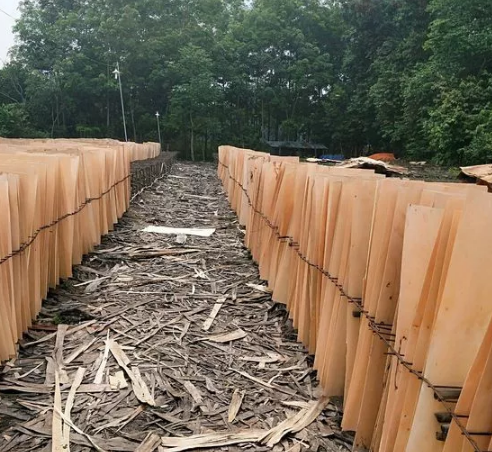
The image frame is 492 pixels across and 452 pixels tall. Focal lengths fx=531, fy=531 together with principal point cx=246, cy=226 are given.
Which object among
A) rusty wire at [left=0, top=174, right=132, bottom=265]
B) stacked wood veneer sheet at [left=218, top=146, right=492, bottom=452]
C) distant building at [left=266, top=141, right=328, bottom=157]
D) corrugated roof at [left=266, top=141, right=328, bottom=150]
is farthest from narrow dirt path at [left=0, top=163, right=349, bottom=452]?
distant building at [left=266, top=141, right=328, bottom=157]

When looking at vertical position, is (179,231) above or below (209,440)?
below

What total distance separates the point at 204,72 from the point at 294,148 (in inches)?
389

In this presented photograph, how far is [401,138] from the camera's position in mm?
34656

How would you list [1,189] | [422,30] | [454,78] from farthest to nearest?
[422,30] < [454,78] < [1,189]

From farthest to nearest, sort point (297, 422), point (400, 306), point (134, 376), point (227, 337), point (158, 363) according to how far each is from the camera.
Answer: point (227, 337) < point (158, 363) < point (134, 376) < point (297, 422) < point (400, 306)

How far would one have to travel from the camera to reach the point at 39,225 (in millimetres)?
4465

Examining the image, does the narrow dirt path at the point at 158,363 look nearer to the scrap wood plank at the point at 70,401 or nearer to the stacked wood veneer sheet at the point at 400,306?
the scrap wood plank at the point at 70,401

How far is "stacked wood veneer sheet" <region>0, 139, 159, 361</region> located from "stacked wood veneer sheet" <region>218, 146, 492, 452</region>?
83.0 inches

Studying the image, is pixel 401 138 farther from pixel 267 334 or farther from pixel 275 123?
pixel 267 334

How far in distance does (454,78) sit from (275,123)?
2435 centimetres

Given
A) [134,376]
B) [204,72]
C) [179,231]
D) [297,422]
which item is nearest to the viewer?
[297,422]

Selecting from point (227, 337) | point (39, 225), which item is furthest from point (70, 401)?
point (39, 225)

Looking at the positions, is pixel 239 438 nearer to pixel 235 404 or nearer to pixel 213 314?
pixel 235 404

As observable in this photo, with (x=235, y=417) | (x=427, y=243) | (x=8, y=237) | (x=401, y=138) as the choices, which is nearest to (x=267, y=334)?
(x=235, y=417)
